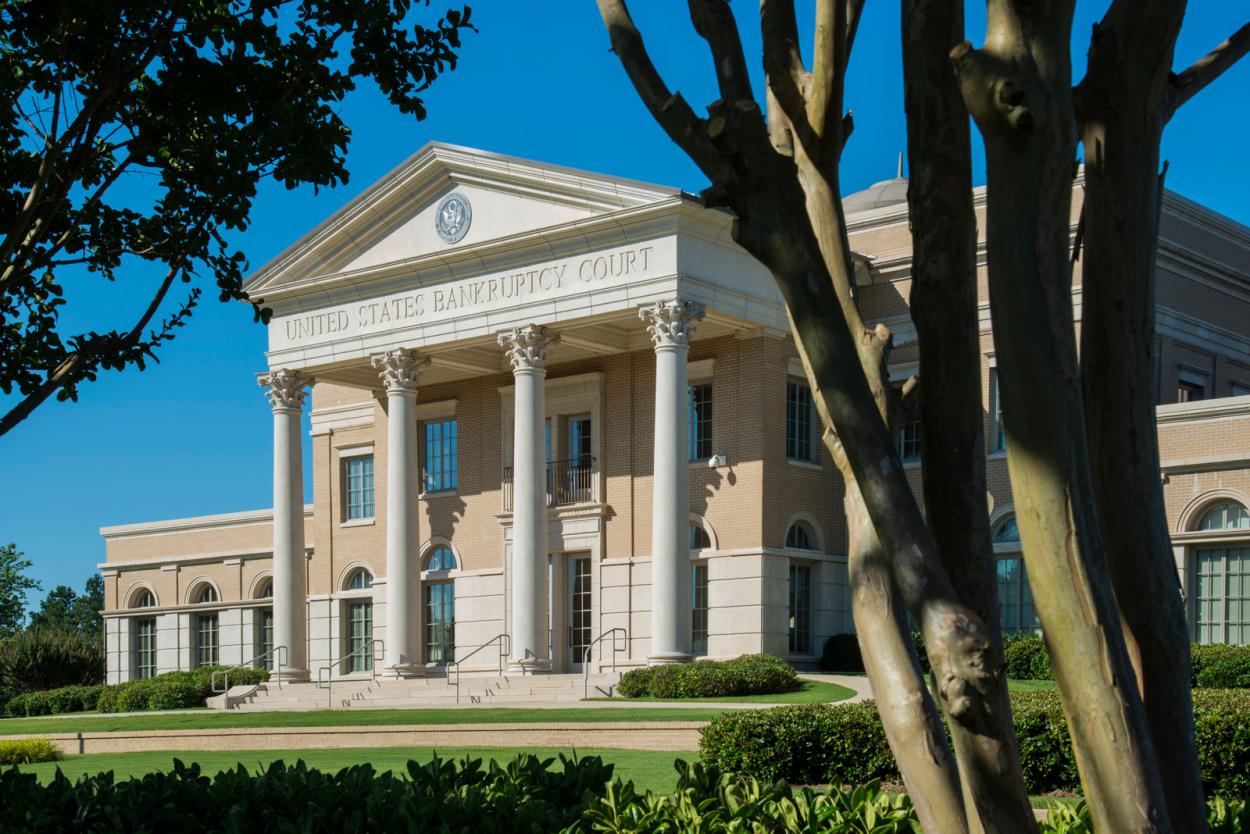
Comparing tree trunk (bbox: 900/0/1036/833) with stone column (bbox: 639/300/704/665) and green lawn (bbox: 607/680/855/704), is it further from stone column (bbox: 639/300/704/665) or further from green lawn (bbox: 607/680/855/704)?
stone column (bbox: 639/300/704/665)

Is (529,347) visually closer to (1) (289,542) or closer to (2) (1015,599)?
(1) (289,542)

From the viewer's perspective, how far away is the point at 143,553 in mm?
49531

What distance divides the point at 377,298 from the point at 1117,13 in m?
32.1

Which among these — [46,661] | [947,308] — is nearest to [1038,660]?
[947,308]

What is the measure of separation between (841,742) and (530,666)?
58.3ft

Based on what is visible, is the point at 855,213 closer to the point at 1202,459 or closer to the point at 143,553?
the point at 1202,459

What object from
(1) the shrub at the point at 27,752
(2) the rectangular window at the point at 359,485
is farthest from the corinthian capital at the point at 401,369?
(1) the shrub at the point at 27,752

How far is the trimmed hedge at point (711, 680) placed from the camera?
27922 millimetres

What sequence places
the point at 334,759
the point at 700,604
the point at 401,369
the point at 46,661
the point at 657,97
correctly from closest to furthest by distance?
the point at 657,97 → the point at 334,759 → the point at 700,604 → the point at 401,369 → the point at 46,661

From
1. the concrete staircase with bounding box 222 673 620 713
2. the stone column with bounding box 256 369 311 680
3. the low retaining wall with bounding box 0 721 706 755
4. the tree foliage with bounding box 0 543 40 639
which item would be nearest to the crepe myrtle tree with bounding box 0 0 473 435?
the low retaining wall with bounding box 0 721 706 755

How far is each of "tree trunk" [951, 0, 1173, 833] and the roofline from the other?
40313 millimetres

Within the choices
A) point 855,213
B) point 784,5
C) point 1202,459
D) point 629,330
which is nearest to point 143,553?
point 629,330

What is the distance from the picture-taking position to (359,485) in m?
42.4

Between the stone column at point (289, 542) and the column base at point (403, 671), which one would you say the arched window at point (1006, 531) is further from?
the stone column at point (289, 542)
